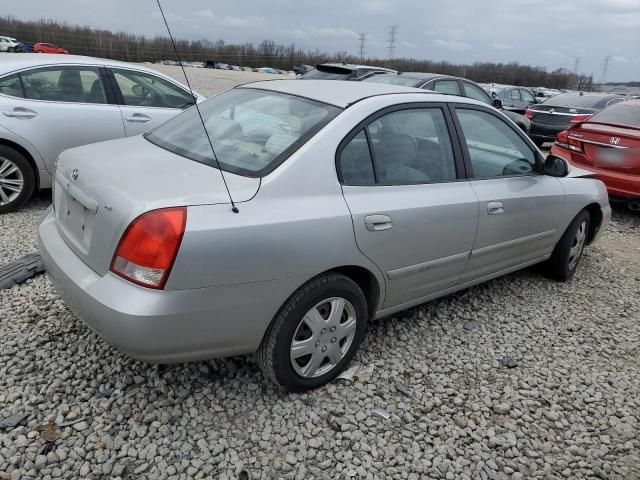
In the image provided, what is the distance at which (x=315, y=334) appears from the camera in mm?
2633

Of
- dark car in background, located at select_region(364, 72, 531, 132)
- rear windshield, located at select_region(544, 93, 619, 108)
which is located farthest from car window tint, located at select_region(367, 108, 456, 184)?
rear windshield, located at select_region(544, 93, 619, 108)

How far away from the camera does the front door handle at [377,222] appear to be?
104 inches

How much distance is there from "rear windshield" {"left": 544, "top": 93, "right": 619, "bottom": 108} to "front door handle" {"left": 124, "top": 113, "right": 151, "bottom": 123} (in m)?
9.68

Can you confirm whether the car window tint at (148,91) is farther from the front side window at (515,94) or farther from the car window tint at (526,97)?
the car window tint at (526,97)

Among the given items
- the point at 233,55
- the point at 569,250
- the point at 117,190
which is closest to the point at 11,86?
the point at 117,190

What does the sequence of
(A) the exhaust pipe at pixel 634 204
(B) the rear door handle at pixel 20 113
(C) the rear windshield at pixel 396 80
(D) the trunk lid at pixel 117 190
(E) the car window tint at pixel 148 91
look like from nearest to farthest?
(D) the trunk lid at pixel 117 190 < (B) the rear door handle at pixel 20 113 < (E) the car window tint at pixel 148 91 < (A) the exhaust pipe at pixel 634 204 < (C) the rear windshield at pixel 396 80

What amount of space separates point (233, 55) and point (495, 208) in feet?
218

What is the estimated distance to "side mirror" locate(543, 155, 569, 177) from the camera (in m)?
3.86

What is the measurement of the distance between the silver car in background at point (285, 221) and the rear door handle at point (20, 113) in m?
2.44

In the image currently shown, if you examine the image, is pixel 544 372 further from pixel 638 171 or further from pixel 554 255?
pixel 638 171

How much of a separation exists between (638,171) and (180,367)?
5.95m

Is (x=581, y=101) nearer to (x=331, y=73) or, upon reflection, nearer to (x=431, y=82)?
(x=431, y=82)

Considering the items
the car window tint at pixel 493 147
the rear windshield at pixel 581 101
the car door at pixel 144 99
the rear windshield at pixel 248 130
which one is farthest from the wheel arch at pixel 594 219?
the rear windshield at pixel 581 101

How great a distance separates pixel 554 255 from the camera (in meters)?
4.39
